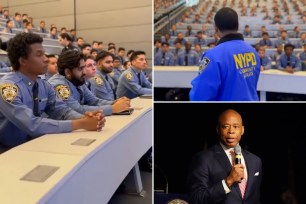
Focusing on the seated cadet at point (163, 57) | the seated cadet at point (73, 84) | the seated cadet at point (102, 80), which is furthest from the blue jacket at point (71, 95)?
the seated cadet at point (163, 57)

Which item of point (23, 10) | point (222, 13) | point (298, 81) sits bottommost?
point (298, 81)

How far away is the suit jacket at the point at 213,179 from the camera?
737mm

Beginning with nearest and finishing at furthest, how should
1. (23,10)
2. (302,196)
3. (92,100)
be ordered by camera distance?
(302,196) < (92,100) < (23,10)

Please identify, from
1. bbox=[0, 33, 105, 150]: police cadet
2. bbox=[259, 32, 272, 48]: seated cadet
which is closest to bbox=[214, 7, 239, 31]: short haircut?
bbox=[0, 33, 105, 150]: police cadet

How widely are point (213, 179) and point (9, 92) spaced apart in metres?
0.72

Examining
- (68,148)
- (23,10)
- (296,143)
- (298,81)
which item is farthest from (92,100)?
(23,10)

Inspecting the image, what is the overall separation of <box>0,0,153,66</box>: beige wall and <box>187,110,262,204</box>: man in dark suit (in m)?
4.57

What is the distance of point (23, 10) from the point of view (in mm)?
7465

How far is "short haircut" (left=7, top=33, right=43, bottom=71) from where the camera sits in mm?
1163

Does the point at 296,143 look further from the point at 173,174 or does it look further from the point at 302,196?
the point at 173,174

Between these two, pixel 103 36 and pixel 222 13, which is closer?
pixel 222 13

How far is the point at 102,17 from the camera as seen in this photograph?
21.1ft

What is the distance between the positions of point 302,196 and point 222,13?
1.61 ft

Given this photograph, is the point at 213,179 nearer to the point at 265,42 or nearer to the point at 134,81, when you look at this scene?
the point at 134,81
